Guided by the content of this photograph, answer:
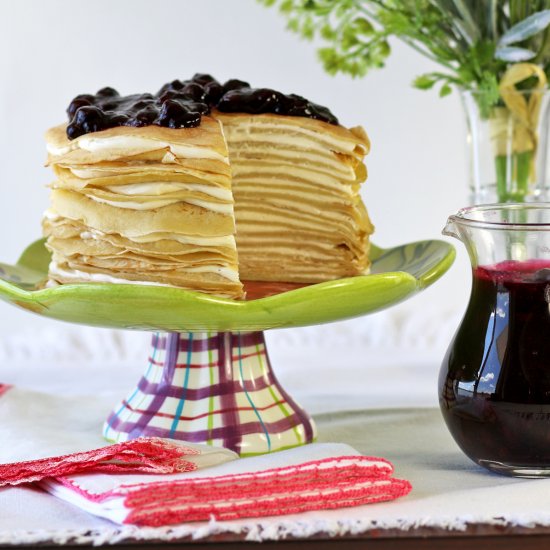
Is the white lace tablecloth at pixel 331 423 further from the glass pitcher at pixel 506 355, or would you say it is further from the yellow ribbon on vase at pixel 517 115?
the yellow ribbon on vase at pixel 517 115

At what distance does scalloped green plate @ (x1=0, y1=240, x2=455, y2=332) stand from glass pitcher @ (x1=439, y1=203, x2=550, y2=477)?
136 millimetres

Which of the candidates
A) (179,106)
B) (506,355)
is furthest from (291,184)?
(506,355)

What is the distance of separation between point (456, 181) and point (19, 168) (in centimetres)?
136

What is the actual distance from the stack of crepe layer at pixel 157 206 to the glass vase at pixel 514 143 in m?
0.70

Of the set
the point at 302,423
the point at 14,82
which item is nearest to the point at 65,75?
the point at 14,82

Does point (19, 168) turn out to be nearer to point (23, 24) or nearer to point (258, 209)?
point (23, 24)

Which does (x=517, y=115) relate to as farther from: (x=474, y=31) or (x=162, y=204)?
(x=162, y=204)

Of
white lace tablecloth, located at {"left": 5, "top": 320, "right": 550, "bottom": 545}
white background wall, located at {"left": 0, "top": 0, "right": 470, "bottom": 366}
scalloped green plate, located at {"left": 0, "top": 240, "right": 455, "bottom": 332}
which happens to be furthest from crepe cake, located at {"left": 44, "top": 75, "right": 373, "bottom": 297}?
white background wall, located at {"left": 0, "top": 0, "right": 470, "bottom": 366}

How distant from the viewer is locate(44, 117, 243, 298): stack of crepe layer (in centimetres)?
153

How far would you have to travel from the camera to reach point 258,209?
1.89m

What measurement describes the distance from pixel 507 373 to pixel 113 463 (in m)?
0.52

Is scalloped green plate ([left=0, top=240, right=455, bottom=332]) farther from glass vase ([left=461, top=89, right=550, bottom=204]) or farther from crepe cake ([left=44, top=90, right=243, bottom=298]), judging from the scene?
glass vase ([left=461, top=89, right=550, bottom=204])

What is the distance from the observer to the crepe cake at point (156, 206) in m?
1.53

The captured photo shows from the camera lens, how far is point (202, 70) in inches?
126
